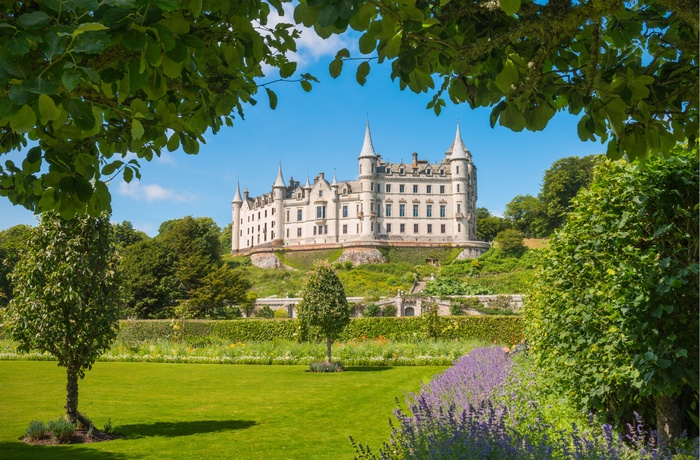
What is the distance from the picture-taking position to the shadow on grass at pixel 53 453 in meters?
8.30

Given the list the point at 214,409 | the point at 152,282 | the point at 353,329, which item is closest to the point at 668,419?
the point at 214,409

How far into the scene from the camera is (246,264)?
76.6 m

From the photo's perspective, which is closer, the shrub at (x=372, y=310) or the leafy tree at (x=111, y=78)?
the leafy tree at (x=111, y=78)

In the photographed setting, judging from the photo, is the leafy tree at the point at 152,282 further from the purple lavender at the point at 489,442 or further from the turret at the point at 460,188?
the purple lavender at the point at 489,442

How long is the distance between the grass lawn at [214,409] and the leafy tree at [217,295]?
2270 centimetres

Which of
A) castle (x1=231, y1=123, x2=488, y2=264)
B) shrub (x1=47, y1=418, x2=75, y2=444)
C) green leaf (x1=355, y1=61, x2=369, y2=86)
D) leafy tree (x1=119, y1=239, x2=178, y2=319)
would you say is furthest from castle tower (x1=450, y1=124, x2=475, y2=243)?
green leaf (x1=355, y1=61, x2=369, y2=86)

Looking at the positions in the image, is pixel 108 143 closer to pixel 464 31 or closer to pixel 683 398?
pixel 464 31

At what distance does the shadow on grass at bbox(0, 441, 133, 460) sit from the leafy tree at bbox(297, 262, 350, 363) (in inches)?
419

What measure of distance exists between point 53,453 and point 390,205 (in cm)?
6623

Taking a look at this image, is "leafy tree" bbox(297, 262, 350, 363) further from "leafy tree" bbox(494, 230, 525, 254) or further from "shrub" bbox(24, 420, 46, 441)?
"leafy tree" bbox(494, 230, 525, 254)

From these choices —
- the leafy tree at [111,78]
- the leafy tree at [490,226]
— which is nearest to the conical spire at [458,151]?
the leafy tree at [490,226]

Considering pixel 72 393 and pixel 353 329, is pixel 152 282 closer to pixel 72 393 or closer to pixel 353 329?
pixel 353 329

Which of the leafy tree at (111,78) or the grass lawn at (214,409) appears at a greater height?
the leafy tree at (111,78)

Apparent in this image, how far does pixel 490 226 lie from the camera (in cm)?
7919
